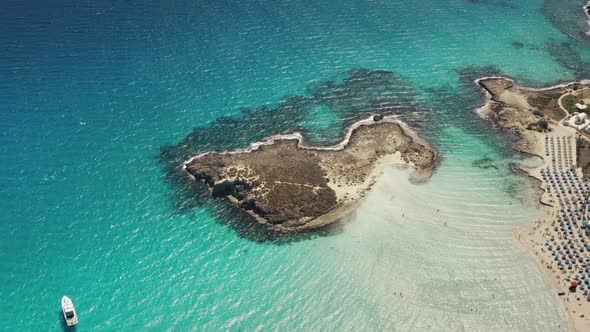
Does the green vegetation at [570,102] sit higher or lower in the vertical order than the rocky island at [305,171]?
higher

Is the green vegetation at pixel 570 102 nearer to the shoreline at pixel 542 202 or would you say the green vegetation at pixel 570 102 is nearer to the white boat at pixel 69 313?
the shoreline at pixel 542 202

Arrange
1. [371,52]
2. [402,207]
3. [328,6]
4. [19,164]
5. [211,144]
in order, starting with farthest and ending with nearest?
[328,6]
[371,52]
[211,144]
[19,164]
[402,207]

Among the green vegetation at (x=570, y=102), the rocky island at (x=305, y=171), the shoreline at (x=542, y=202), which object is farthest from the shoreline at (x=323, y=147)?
the green vegetation at (x=570, y=102)

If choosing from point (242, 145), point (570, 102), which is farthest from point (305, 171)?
point (570, 102)

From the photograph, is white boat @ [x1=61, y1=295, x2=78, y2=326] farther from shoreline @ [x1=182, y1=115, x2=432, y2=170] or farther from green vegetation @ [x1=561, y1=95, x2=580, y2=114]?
green vegetation @ [x1=561, y1=95, x2=580, y2=114]

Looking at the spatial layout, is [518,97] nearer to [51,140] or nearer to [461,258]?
[461,258]

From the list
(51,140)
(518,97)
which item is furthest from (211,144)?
(518,97)
